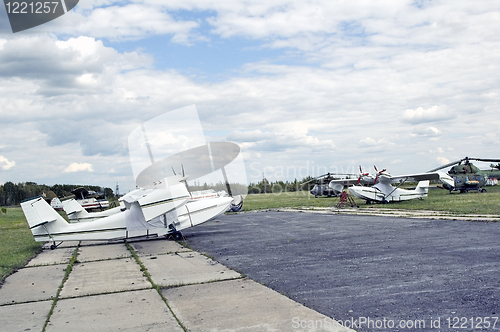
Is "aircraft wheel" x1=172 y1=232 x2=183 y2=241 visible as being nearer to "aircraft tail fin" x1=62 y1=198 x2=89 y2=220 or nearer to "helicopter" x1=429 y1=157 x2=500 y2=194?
"aircraft tail fin" x1=62 y1=198 x2=89 y2=220

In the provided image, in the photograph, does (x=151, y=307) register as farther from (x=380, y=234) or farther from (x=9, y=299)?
(x=380, y=234)

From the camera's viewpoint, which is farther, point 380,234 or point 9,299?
point 380,234

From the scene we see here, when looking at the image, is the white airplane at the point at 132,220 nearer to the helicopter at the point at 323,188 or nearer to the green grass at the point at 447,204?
the green grass at the point at 447,204

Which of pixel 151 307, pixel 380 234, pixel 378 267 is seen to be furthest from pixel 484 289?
pixel 380 234

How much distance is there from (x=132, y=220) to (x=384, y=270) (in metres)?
10.6

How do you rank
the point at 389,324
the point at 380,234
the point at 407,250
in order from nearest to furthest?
the point at 389,324 < the point at 407,250 < the point at 380,234

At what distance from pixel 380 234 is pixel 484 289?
25.5ft

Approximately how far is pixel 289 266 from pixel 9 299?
6112 millimetres

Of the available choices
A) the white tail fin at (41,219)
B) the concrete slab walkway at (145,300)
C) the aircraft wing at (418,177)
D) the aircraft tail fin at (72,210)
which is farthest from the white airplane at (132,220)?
the aircraft wing at (418,177)

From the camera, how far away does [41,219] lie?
14.6m

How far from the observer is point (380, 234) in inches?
576

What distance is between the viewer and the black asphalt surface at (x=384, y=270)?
18.9 ft

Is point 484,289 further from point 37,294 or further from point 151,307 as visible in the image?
point 37,294

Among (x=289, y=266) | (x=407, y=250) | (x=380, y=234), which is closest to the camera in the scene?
(x=289, y=266)
